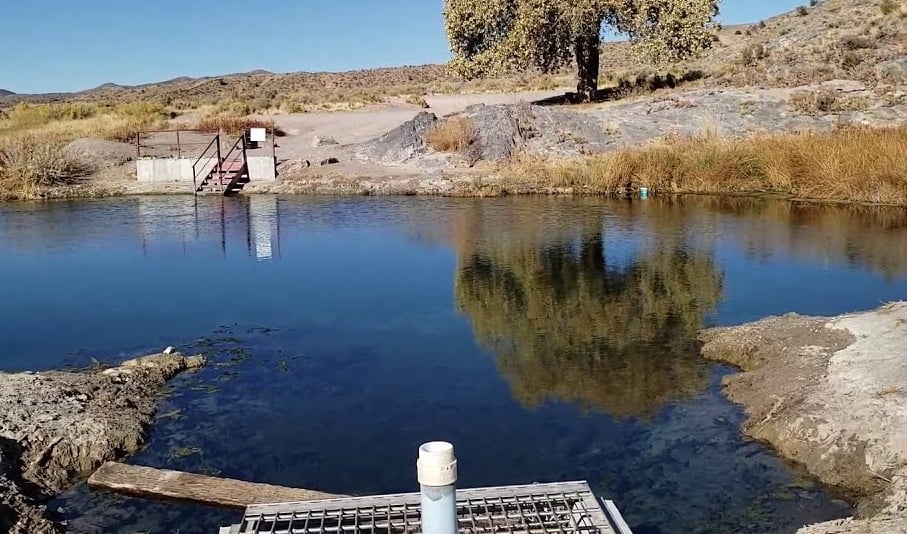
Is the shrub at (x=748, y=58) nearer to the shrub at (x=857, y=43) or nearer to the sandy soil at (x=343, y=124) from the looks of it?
the shrub at (x=857, y=43)

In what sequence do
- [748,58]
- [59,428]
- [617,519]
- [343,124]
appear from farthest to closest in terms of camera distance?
[748,58], [343,124], [59,428], [617,519]

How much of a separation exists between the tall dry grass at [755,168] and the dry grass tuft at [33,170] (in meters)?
11.2

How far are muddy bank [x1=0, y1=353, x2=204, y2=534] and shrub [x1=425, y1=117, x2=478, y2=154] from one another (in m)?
15.5

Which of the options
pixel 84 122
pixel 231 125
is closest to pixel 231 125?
pixel 231 125

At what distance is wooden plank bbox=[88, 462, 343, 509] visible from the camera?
5.29 meters

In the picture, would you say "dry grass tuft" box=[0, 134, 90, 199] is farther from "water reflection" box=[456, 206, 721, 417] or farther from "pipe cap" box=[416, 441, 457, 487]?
"pipe cap" box=[416, 441, 457, 487]

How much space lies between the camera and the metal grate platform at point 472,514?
4.19 m

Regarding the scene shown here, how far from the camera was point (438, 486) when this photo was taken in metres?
2.97

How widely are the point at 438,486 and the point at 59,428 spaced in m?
4.30

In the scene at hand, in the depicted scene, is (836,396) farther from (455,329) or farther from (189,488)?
(189,488)

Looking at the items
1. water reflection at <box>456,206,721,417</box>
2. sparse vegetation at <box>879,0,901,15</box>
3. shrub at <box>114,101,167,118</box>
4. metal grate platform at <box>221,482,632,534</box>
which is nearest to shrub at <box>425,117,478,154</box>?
water reflection at <box>456,206,721,417</box>

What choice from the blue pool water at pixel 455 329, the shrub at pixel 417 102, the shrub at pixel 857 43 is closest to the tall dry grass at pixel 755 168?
the blue pool water at pixel 455 329

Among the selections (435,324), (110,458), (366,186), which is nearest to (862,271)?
(435,324)

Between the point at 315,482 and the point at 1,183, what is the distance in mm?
18706
